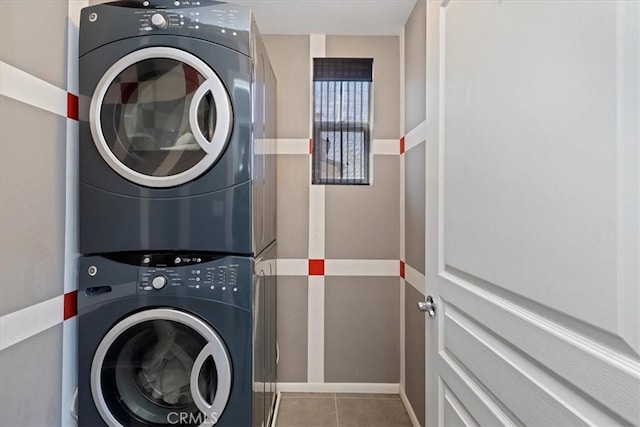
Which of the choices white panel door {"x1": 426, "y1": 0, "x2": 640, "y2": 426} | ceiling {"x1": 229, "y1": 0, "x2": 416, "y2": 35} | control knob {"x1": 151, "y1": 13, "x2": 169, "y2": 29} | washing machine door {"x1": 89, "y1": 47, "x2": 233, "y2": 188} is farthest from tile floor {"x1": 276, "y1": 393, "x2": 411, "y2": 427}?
ceiling {"x1": 229, "y1": 0, "x2": 416, "y2": 35}

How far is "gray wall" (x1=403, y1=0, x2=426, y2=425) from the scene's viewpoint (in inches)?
71.8

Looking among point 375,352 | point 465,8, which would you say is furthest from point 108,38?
point 375,352

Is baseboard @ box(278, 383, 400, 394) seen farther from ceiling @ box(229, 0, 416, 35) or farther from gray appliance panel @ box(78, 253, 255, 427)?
ceiling @ box(229, 0, 416, 35)

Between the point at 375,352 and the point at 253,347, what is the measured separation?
1196mm

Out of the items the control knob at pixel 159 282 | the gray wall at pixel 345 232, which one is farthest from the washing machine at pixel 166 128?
the gray wall at pixel 345 232

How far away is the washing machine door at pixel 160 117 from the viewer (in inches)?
50.8

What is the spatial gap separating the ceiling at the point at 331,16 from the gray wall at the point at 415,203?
0.11 meters

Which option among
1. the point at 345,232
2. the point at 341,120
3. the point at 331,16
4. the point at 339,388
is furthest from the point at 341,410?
the point at 331,16

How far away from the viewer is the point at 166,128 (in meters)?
1.32

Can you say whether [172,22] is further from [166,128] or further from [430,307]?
[430,307]

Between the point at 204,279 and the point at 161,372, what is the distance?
44cm

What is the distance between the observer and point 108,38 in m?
1.32

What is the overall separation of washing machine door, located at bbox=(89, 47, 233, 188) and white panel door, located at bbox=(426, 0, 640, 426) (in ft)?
2.77

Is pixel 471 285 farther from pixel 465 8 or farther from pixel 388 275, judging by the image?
pixel 388 275
